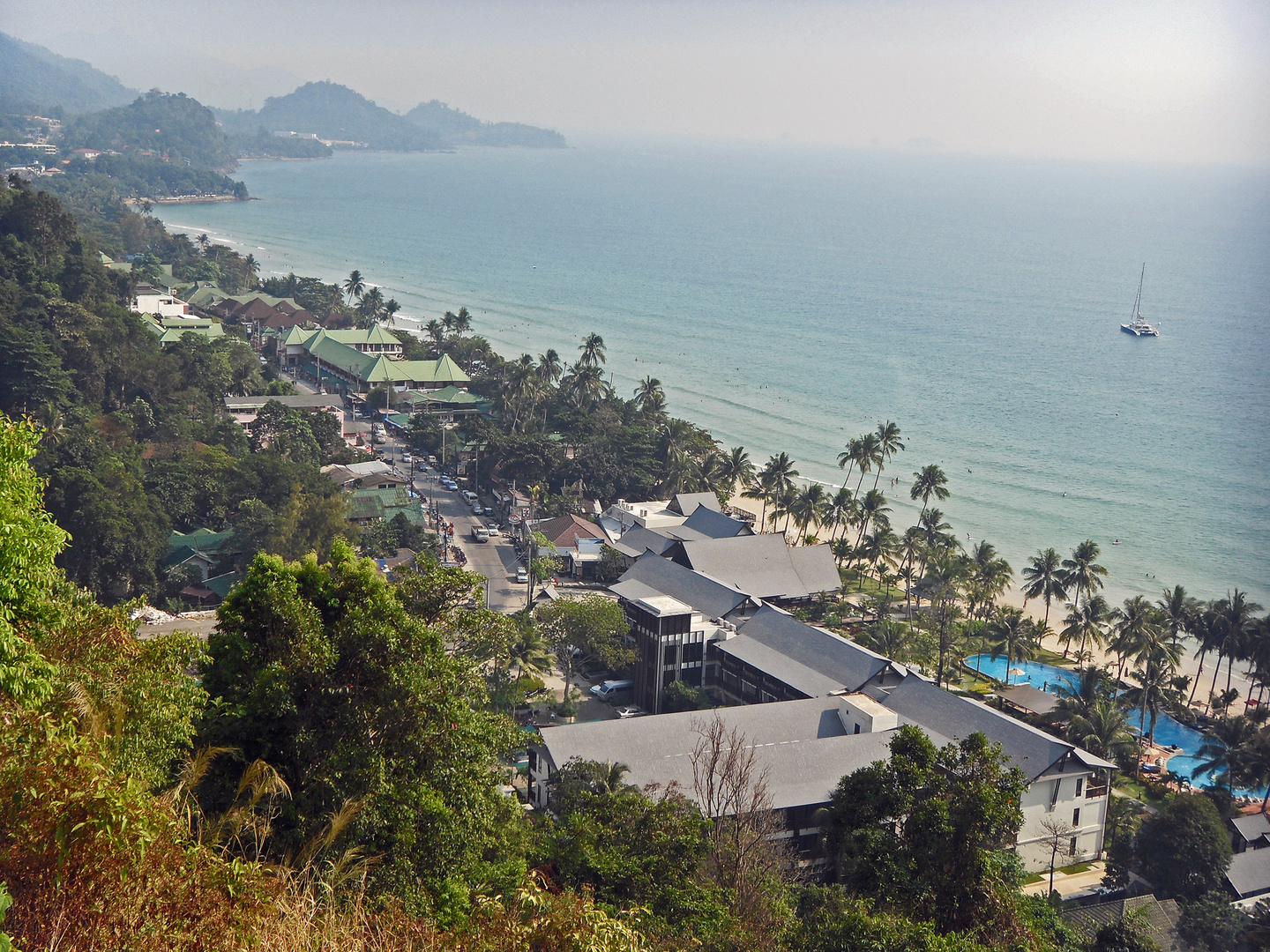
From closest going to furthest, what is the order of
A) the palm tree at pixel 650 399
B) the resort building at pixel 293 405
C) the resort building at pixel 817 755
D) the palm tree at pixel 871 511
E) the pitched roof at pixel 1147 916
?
the pitched roof at pixel 1147 916 → the resort building at pixel 817 755 → the palm tree at pixel 871 511 → the resort building at pixel 293 405 → the palm tree at pixel 650 399

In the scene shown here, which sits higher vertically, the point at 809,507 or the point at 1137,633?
the point at 809,507

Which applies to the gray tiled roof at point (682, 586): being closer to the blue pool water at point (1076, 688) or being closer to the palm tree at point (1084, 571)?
the blue pool water at point (1076, 688)

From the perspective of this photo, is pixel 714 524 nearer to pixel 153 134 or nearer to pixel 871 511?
pixel 871 511

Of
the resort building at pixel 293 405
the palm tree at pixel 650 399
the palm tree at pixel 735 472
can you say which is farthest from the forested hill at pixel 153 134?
the palm tree at pixel 735 472

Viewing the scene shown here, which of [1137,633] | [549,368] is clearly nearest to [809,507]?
[1137,633]

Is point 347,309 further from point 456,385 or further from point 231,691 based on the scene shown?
point 231,691
